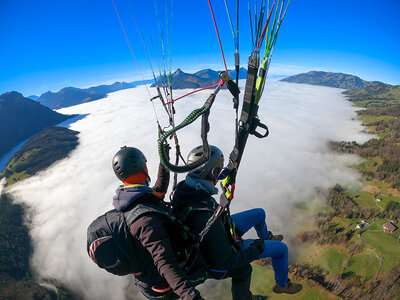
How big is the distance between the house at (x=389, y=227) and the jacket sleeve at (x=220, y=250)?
138ft

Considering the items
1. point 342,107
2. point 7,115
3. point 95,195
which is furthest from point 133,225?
point 342,107

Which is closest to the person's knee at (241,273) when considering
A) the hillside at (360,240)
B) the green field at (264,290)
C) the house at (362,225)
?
the green field at (264,290)

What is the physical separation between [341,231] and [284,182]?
3538 cm

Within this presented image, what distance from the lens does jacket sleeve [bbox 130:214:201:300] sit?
6.63ft

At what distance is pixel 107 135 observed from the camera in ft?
385

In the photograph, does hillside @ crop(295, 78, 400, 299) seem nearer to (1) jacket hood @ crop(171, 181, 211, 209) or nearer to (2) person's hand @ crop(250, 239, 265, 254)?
(2) person's hand @ crop(250, 239, 265, 254)

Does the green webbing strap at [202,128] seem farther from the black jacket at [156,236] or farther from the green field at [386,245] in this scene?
the green field at [386,245]

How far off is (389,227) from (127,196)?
43.8 m

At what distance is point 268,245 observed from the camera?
3545 mm

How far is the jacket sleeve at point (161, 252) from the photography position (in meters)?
2.02

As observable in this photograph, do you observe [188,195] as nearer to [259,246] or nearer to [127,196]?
[127,196]

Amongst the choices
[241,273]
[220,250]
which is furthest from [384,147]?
[220,250]

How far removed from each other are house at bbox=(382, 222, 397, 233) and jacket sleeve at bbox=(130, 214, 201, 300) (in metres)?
42.9

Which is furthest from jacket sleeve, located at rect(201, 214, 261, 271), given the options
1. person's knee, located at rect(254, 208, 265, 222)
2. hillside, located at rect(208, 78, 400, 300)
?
hillside, located at rect(208, 78, 400, 300)
